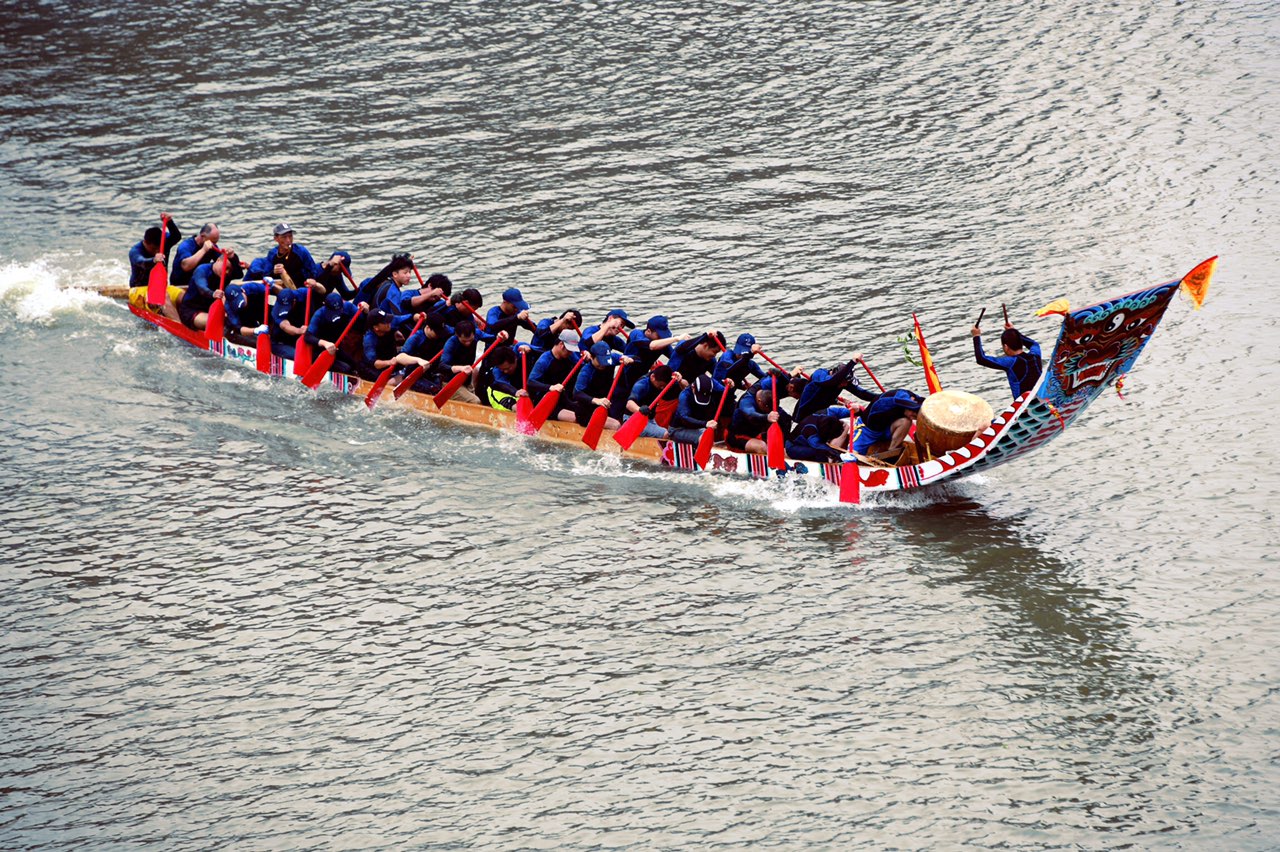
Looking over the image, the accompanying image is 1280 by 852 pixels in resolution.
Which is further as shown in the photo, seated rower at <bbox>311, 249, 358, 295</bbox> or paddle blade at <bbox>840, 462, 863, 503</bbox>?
Result: seated rower at <bbox>311, 249, 358, 295</bbox>

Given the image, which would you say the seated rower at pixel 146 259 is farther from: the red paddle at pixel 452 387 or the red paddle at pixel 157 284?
the red paddle at pixel 452 387

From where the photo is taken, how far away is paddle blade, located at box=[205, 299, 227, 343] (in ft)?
71.0

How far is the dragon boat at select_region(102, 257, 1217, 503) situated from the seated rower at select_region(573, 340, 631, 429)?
30 cm

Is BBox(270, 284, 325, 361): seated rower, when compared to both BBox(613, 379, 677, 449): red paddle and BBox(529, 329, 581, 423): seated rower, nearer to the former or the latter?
BBox(529, 329, 581, 423): seated rower

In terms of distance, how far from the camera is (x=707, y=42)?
33188mm

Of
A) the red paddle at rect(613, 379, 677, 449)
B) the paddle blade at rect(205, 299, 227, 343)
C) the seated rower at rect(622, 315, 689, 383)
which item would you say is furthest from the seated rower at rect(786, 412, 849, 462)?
the paddle blade at rect(205, 299, 227, 343)

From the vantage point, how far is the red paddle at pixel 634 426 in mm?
18359

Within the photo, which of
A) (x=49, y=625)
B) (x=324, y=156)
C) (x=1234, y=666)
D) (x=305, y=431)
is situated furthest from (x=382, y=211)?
(x=1234, y=666)

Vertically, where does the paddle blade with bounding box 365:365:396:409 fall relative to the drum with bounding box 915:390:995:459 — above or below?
above

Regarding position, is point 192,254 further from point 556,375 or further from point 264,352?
point 556,375

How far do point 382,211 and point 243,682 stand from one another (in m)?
13.8

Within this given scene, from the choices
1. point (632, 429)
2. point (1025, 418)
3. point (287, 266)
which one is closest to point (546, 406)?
point (632, 429)

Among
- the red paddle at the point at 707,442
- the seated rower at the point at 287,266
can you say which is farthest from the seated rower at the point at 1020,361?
the seated rower at the point at 287,266

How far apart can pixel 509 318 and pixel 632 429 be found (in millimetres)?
3002
